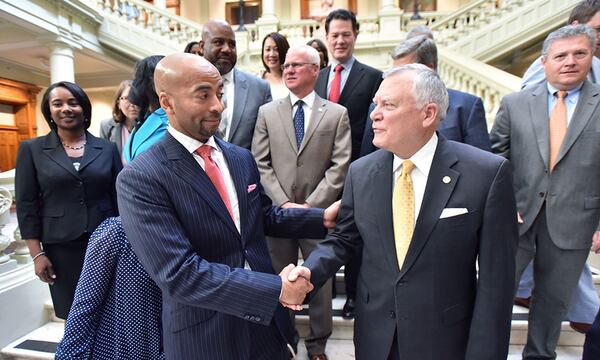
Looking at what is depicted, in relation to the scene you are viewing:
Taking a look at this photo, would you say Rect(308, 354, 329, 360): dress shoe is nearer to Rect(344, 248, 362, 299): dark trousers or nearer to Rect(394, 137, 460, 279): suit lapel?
Rect(344, 248, 362, 299): dark trousers

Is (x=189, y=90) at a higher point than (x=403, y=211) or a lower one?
higher

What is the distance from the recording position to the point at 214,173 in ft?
4.48

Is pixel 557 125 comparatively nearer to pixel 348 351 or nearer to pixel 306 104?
pixel 306 104

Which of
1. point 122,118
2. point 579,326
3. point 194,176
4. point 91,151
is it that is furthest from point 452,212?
point 122,118

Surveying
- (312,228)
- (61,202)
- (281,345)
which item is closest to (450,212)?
(312,228)

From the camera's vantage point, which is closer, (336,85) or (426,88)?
(426,88)

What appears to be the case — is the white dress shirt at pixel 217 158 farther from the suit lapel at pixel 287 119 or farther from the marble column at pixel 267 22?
the marble column at pixel 267 22

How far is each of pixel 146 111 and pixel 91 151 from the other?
2.03ft

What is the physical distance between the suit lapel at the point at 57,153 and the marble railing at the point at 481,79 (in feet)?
17.8

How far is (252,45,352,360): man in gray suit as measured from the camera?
2332 millimetres

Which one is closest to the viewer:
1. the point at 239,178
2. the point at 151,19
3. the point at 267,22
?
the point at 239,178

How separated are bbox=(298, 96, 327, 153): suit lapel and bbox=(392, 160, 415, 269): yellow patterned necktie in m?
1.02

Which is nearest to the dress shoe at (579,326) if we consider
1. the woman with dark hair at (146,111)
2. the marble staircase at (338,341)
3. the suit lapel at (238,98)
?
the marble staircase at (338,341)

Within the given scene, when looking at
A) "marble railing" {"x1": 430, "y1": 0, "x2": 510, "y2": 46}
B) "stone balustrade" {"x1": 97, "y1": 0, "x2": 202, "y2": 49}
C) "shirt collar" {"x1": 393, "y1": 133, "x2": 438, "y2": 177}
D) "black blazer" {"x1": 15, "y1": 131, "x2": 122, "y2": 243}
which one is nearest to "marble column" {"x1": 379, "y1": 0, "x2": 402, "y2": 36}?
"marble railing" {"x1": 430, "y1": 0, "x2": 510, "y2": 46}
